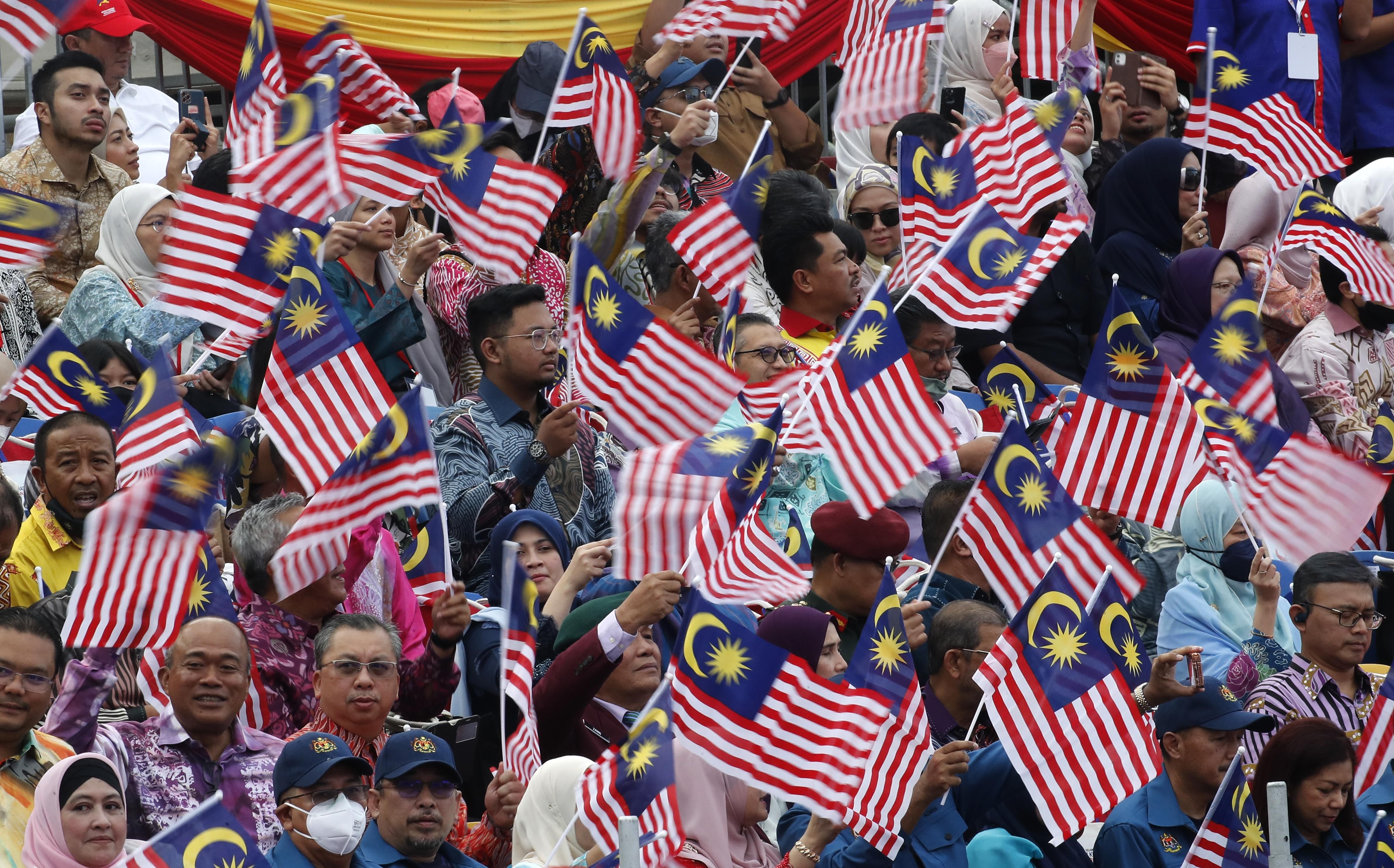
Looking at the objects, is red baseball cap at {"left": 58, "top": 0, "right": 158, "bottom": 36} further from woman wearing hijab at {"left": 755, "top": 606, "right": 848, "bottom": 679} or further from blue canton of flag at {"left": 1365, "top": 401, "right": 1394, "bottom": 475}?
blue canton of flag at {"left": 1365, "top": 401, "right": 1394, "bottom": 475}

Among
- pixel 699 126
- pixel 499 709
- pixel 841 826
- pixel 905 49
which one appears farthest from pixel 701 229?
pixel 841 826

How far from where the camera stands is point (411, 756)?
657 cm

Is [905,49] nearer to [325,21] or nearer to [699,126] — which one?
[699,126]

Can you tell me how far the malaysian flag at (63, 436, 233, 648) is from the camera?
23.1ft

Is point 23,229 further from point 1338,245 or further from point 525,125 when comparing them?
point 1338,245

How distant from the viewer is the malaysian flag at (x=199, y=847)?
595cm

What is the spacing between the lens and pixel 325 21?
12.4 m

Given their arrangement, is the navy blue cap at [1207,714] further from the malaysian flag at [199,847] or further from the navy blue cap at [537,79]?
the navy blue cap at [537,79]

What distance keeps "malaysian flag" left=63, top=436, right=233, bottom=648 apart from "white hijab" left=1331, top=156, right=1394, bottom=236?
20.3ft

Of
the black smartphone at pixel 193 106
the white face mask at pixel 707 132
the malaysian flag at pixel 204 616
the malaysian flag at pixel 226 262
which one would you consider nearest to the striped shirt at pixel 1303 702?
the malaysian flag at pixel 204 616

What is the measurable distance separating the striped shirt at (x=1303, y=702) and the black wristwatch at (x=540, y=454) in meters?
2.54

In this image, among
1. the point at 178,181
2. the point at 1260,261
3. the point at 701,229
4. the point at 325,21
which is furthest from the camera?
the point at 325,21

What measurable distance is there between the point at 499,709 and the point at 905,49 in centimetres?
465

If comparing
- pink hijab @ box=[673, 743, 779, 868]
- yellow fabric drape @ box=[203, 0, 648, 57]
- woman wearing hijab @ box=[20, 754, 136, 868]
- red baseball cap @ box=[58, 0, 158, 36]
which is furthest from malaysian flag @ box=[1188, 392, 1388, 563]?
red baseball cap @ box=[58, 0, 158, 36]
